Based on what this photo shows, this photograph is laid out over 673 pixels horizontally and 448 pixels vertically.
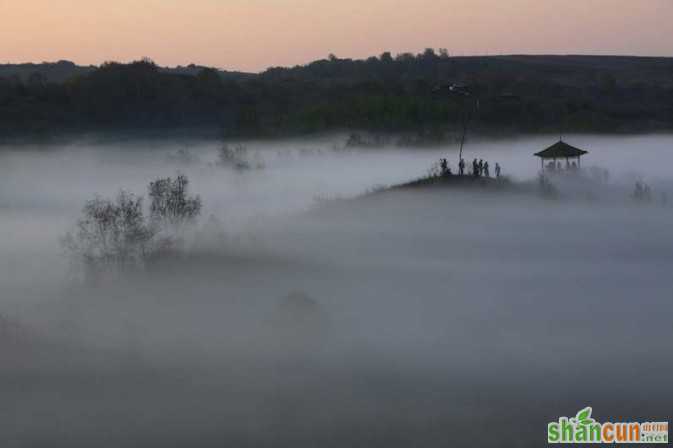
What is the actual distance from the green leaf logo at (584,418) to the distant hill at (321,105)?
Result: 70515mm

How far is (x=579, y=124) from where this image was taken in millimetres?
114062

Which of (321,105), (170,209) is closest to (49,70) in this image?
(321,105)

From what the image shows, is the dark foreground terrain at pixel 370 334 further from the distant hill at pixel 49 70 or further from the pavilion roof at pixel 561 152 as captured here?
the distant hill at pixel 49 70

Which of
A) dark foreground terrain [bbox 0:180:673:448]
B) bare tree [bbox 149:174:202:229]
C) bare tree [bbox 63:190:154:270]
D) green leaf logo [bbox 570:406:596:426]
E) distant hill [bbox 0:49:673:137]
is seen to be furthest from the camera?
distant hill [bbox 0:49:673:137]

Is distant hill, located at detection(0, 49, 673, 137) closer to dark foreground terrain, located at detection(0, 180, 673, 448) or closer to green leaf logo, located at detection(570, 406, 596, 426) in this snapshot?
dark foreground terrain, located at detection(0, 180, 673, 448)

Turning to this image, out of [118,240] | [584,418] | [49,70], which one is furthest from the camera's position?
[49,70]

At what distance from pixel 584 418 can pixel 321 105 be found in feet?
289

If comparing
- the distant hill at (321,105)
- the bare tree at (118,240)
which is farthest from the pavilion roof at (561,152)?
the distant hill at (321,105)

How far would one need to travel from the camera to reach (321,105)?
408 feet

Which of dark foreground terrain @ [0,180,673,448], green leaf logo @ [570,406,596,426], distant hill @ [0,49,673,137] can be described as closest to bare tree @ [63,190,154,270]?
dark foreground terrain @ [0,180,673,448]

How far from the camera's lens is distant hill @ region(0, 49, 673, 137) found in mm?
117312

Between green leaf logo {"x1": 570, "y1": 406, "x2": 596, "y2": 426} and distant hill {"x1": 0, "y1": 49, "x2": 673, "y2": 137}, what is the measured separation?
70.5 m

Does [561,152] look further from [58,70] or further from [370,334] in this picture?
[58,70]

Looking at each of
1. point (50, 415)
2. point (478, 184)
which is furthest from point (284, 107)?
point (50, 415)
